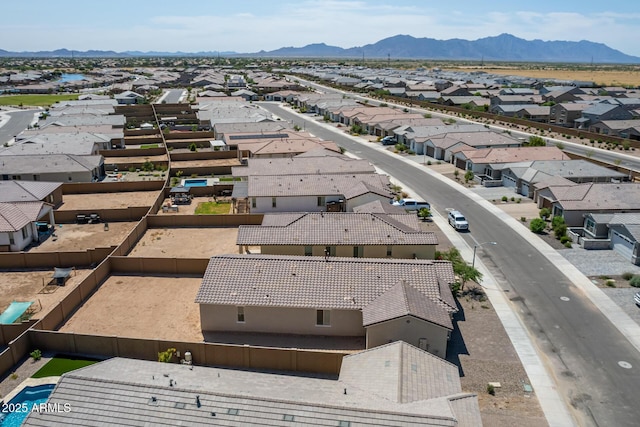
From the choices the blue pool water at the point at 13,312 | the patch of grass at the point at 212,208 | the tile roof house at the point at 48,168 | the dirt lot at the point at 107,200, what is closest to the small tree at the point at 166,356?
the blue pool water at the point at 13,312

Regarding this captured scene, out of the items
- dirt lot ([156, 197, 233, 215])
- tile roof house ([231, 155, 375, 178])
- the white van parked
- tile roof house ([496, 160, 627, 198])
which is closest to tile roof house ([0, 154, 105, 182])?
dirt lot ([156, 197, 233, 215])

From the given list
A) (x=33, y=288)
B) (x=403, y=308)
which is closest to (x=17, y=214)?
(x=33, y=288)

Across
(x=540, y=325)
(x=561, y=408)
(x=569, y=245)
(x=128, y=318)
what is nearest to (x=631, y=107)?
(x=569, y=245)

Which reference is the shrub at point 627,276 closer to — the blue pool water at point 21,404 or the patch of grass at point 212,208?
the patch of grass at point 212,208

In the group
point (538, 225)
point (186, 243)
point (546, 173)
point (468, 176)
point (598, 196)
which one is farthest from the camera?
point (468, 176)

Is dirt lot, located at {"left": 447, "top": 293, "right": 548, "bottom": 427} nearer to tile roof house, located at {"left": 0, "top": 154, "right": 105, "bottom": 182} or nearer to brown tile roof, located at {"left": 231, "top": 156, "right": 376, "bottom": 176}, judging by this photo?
brown tile roof, located at {"left": 231, "top": 156, "right": 376, "bottom": 176}

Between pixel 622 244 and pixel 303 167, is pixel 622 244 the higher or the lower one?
the lower one

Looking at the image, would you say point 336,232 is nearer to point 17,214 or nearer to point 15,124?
point 17,214
